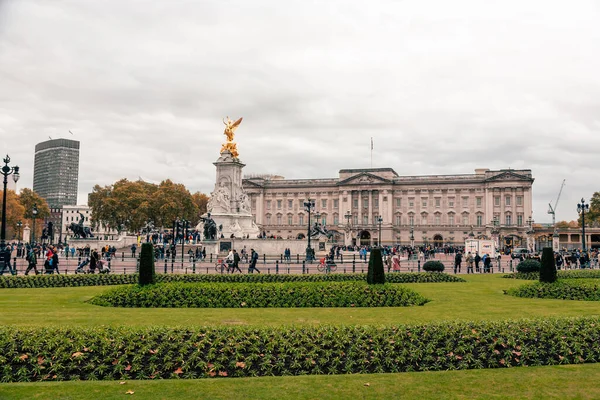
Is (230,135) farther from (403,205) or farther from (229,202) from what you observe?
(403,205)

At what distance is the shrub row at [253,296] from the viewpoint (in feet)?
60.2

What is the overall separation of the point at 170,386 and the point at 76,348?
254cm

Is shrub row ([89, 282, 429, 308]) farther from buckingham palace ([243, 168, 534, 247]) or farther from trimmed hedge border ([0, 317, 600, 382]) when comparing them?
buckingham palace ([243, 168, 534, 247])

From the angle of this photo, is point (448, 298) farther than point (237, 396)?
Yes

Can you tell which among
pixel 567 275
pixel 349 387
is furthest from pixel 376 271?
pixel 567 275

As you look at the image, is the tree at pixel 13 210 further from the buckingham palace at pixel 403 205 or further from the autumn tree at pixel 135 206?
the buckingham palace at pixel 403 205

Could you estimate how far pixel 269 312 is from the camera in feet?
55.8

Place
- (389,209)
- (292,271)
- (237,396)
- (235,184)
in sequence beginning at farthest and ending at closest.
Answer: (389,209) → (235,184) → (292,271) → (237,396)

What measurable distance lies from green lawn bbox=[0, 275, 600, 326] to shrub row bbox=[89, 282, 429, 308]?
79 cm

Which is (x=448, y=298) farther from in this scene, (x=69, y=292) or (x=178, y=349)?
(x=69, y=292)

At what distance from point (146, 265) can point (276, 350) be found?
34.4ft

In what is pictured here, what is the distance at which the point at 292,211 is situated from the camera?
131 m

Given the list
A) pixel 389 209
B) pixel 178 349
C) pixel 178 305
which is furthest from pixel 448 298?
pixel 389 209

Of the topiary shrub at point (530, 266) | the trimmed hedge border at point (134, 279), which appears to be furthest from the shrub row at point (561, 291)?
the topiary shrub at point (530, 266)
